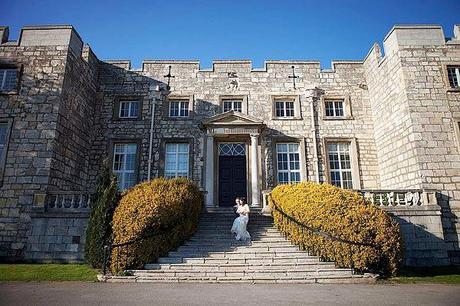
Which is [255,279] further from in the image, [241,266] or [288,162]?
[288,162]

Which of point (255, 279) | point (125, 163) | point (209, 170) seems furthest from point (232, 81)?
point (255, 279)

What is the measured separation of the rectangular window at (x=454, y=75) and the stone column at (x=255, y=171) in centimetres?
834

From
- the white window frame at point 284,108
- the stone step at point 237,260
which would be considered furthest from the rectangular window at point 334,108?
the stone step at point 237,260

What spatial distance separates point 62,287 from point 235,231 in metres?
5.24

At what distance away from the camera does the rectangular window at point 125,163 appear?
14.0 metres

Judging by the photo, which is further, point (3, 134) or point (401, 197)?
point (3, 134)

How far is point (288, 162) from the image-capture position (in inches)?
560

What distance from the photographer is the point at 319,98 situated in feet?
49.0

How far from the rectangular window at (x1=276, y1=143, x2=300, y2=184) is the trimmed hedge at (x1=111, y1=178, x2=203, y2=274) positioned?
5701mm

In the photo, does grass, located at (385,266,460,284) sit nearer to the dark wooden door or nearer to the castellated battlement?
the dark wooden door

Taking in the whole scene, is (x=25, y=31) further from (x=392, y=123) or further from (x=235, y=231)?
(x=392, y=123)

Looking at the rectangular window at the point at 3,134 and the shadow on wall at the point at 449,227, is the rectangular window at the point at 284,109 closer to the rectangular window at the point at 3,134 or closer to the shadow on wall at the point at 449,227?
the shadow on wall at the point at 449,227

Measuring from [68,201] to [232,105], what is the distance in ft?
27.9

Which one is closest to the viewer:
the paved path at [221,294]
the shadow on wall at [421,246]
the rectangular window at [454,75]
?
the paved path at [221,294]
